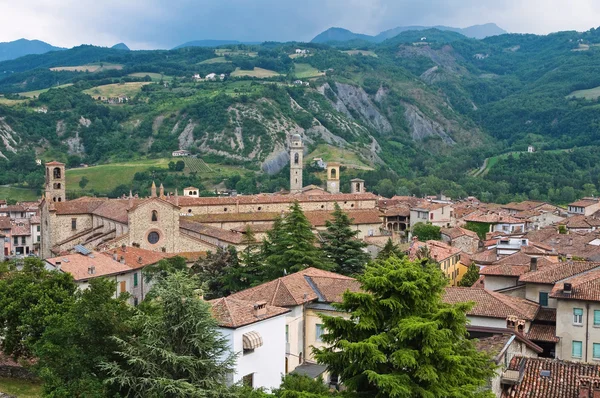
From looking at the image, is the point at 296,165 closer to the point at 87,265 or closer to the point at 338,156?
the point at 87,265

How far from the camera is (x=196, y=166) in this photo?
140m

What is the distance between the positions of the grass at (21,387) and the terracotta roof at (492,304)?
14982 mm

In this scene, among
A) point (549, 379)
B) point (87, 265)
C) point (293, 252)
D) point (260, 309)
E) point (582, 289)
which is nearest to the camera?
point (549, 379)

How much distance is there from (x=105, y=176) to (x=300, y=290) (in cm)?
10481

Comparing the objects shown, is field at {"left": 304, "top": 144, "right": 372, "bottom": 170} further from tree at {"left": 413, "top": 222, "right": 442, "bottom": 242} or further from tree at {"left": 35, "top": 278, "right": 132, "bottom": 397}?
tree at {"left": 35, "top": 278, "right": 132, "bottom": 397}

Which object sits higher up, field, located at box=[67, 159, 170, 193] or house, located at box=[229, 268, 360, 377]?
field, located at box=[67, 159, 170, 193]

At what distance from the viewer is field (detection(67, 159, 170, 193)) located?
122m

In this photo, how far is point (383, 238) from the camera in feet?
208

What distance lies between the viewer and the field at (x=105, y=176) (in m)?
122

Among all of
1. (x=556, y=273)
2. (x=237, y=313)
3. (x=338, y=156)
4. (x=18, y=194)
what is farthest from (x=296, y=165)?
(x=237, y=313)

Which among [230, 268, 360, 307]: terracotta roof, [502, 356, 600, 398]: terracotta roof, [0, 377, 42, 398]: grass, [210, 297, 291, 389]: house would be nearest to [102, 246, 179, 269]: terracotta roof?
[230, 268, 360, 307]: terracotta roof

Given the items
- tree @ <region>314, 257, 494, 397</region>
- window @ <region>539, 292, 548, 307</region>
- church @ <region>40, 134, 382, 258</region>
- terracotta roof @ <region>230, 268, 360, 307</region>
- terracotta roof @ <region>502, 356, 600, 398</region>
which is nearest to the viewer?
tree @ <region>314, 257, 494, 397</region>

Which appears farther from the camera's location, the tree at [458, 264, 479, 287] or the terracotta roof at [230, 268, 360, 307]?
the tree at [458, 264, 479, 287]

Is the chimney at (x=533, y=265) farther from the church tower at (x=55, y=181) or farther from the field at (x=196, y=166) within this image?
the field at (x=196, y=166)
